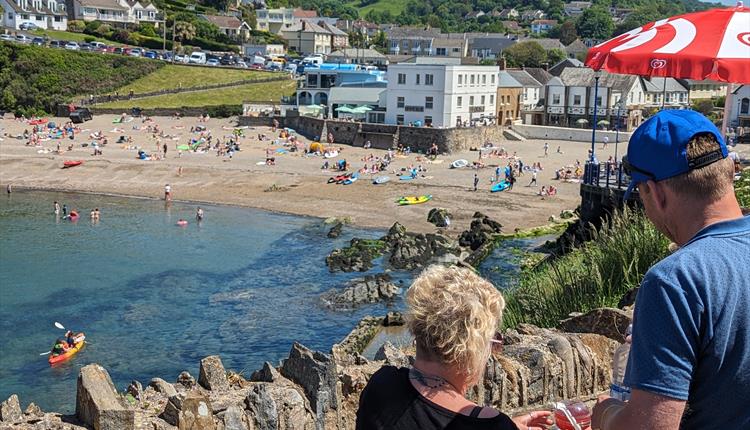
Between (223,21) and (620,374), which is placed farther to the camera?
(223,21)

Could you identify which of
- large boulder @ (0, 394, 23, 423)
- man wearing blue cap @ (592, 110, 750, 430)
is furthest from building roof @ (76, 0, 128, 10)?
man wearing blue cap @ (592, 110, 750, 430)

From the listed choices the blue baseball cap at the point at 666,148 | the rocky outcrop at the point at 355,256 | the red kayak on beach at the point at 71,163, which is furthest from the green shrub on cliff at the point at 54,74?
the blue baseball cap at the point at 666,148

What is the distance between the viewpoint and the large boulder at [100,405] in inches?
296

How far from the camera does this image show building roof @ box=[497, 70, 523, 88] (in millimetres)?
75162

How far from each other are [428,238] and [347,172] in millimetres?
18401

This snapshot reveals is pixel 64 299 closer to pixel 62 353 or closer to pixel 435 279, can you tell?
pixel 62 353

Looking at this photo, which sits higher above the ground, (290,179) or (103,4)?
(103,4)

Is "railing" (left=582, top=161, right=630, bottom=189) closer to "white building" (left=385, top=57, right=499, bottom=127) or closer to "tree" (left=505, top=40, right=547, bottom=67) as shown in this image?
"white building" (left=385, top=57, right=499, bottom=127)

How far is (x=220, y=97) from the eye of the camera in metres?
85.4

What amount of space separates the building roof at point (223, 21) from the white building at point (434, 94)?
212 ft

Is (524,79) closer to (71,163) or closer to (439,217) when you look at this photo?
(439,217)

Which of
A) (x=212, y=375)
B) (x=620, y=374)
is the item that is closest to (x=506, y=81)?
(x=212, y=375)

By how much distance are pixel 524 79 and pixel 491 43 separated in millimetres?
65269

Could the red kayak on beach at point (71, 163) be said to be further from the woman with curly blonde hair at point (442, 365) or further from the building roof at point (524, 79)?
the woman with curly blonde hair at point (442, 365)
